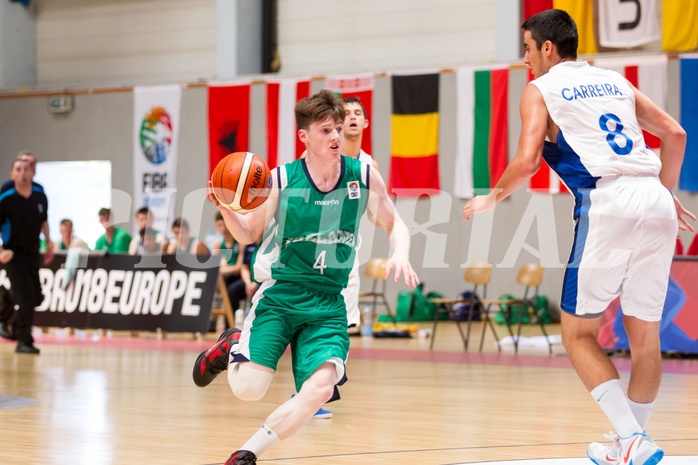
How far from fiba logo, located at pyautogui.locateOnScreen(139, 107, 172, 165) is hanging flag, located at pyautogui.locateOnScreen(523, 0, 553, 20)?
814 cm

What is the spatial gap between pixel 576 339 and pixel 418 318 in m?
15.0

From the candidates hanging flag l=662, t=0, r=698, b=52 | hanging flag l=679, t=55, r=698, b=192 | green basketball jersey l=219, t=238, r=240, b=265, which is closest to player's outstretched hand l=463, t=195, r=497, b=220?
green basketball jersey l=219, t=238, r=240, b=265

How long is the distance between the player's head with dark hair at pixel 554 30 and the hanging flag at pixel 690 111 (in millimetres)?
13026

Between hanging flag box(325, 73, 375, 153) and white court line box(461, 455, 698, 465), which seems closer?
white court line box(461, 455, 698, 465)

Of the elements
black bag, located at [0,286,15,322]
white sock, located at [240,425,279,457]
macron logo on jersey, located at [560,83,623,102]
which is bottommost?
black bag, located at [0,286,15,322]

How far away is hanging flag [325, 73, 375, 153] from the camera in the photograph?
20.7 m

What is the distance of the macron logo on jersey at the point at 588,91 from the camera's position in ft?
16.7

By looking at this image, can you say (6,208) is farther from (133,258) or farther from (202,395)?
(202,395)

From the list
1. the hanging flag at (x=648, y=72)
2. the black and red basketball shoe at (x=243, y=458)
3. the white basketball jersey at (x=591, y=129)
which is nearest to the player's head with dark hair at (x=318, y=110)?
the white basketball jersey at (x=591, y=129)

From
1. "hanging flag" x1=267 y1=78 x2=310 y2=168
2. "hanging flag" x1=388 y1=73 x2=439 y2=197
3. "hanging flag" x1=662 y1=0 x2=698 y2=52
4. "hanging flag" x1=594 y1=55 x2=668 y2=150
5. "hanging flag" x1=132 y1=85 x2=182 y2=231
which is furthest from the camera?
"hanging flag" x1=132 y1=85 x2=182 y2=231

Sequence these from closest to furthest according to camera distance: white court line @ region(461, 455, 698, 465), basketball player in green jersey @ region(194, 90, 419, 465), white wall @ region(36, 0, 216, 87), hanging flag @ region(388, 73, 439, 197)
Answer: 1. basketball player in green jersey @ region(194, 90, 419, 465)
2. white court line @ region(461, 455, 698, 465)
3. hanging flag @ region(388, 73, 439, 197)
4. white wall @ region(36, 0, 216, 87)

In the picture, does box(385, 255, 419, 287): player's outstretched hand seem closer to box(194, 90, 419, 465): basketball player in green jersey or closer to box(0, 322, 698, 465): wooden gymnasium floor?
box(194, 90, 419, 465): basketball player in green jersey

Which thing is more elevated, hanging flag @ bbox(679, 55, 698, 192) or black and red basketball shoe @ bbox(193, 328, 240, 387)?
hanging flag @ bbox(679, 55, 698, 192)

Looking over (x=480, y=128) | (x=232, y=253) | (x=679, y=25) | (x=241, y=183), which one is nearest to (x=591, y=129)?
(x=241, y=183)
